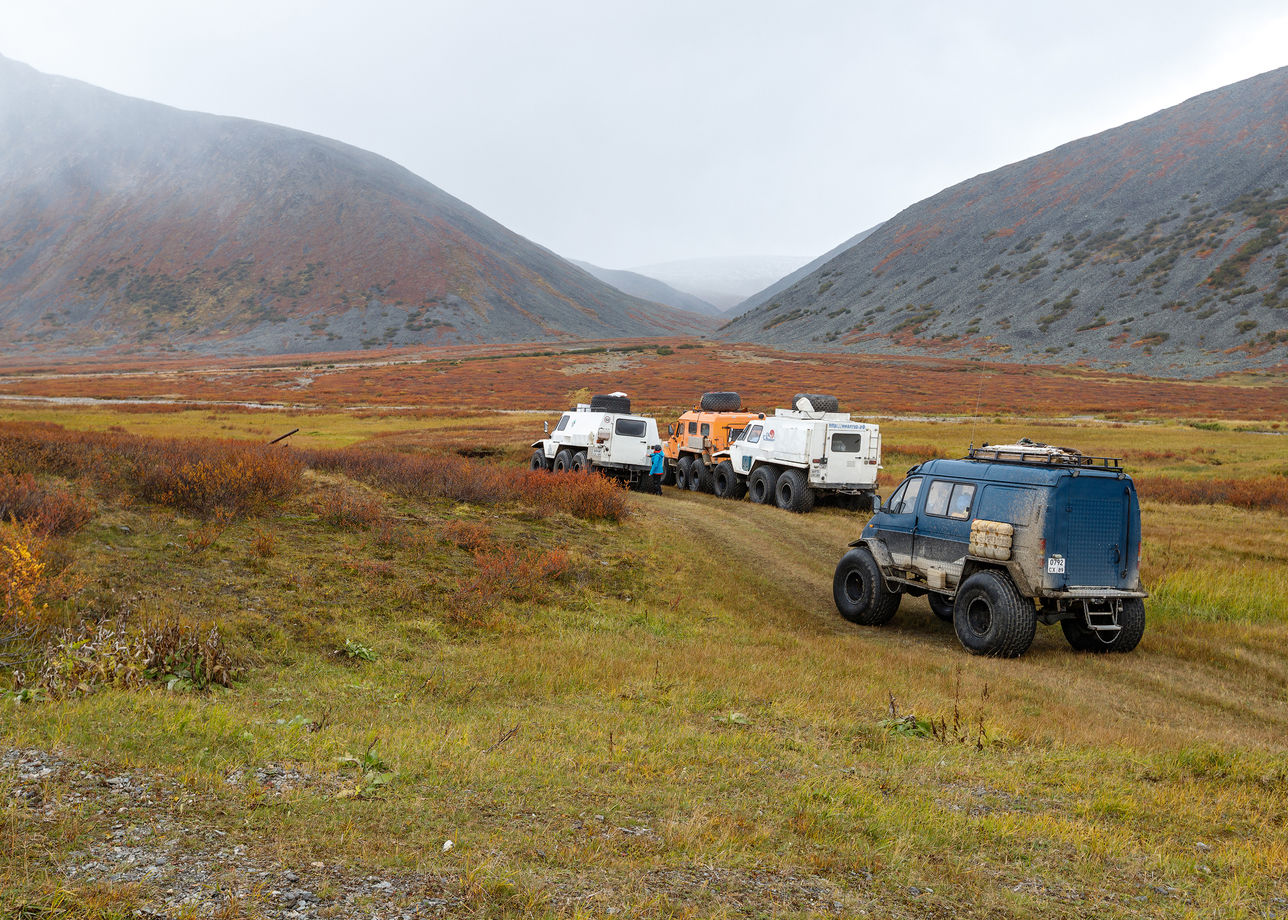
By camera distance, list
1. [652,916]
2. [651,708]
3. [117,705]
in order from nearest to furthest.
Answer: [652,916] → [117,705] → [651,708]

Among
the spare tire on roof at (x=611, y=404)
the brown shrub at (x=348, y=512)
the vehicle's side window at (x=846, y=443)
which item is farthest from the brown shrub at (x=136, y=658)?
the spare tire on roof at (x=611, y=404)

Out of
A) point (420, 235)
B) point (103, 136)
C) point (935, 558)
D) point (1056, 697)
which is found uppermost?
point (103, 136)

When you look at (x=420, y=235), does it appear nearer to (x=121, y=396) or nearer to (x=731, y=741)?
(x=121, y=396)

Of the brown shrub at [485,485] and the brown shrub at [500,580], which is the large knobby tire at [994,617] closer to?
the brown shrub at [500,580]

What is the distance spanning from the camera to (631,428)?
82.3 ft

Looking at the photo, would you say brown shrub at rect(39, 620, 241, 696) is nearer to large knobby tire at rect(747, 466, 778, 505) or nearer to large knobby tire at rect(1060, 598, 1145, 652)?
large knobby tire at rect(1060, 598, 1145, 652)

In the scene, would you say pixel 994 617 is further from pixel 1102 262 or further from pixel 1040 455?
pixel 1102 262

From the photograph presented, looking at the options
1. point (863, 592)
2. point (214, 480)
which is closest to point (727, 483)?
point (863, 592)

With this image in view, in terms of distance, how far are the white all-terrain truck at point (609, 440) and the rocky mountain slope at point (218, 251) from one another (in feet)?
401

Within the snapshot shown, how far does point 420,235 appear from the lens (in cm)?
17588

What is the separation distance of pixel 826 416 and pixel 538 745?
17.8m

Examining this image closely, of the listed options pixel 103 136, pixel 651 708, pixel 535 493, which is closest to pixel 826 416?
pixel 535 493

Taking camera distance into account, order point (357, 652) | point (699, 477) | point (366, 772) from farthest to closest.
A: 1. point (699, 477)
2. point (357, 652)
3. point (366, 772)

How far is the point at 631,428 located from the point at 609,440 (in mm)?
803
